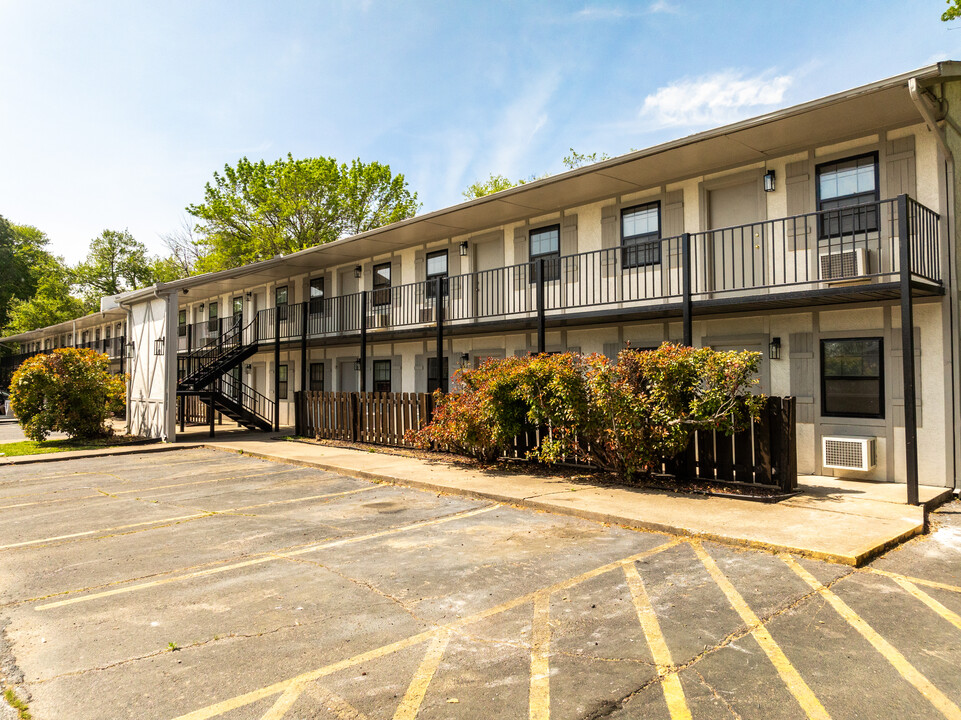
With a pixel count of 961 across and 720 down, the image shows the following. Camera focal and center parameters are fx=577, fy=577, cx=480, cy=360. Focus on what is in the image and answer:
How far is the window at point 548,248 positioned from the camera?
13777 mm

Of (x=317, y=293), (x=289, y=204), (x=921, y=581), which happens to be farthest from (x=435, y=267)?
(x=289, y=204)

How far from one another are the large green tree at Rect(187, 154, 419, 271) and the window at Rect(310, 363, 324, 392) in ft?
50.7

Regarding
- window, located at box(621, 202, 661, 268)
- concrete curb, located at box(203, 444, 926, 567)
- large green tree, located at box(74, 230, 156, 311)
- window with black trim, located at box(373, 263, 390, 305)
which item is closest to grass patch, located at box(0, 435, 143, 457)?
window with black trim, located at box(373, 263, 390, 305)

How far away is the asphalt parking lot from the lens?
3021 millimetres

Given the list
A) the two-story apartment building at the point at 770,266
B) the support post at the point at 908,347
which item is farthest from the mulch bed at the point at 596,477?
the two-story apartment building at the point at 770,266

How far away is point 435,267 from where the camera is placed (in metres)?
17.0

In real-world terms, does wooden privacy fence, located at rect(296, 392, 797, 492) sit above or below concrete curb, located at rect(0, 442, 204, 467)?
above

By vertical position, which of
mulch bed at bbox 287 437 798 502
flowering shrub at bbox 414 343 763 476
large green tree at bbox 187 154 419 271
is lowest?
mulch bed at bbox 287 437 798 502

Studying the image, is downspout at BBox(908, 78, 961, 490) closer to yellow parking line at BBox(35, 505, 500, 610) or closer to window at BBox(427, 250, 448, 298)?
yellow parking line at BBox(35, 505, 500, 610)

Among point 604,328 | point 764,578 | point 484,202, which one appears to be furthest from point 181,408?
point 764,578

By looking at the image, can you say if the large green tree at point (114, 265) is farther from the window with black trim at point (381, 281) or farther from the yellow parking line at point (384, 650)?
the yellow parking line at point (384, 650)

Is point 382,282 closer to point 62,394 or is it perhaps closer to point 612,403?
point 62,394

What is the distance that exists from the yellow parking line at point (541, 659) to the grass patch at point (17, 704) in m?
2.54

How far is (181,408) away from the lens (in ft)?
69.7
